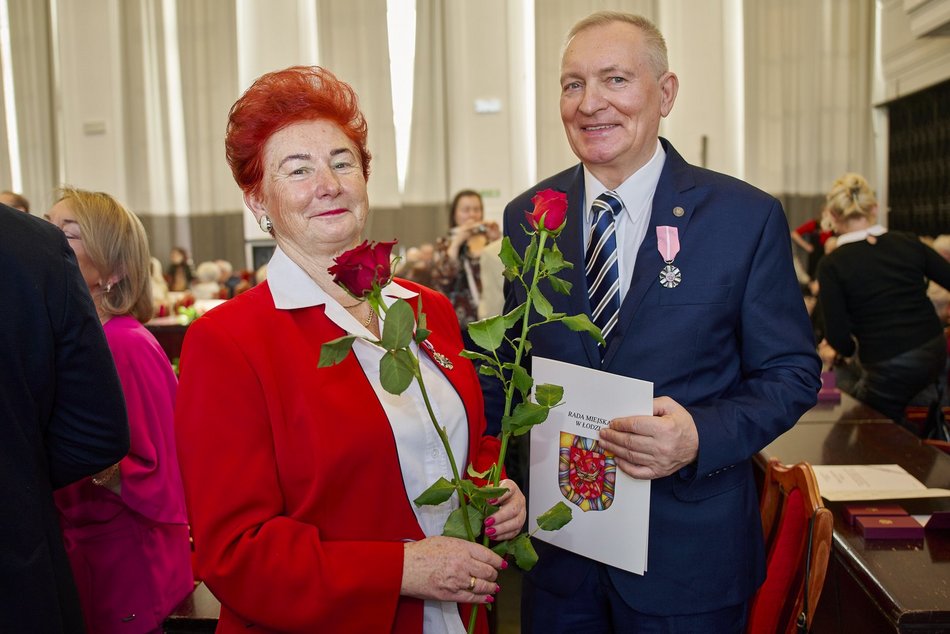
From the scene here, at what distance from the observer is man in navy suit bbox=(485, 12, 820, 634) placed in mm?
1664

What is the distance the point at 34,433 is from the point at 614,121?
1283 millimetres

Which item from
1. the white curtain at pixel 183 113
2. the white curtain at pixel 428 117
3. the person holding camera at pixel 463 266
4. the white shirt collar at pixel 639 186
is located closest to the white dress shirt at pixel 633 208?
the white shirt collar at pixel 639 186

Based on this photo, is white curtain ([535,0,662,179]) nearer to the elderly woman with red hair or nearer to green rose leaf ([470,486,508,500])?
the elderly woman with red hair

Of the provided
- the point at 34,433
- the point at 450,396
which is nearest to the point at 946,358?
the point at 450,396

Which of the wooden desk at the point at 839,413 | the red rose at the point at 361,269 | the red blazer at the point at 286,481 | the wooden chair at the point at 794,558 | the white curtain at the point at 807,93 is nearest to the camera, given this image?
the red rose at the point at 361,269

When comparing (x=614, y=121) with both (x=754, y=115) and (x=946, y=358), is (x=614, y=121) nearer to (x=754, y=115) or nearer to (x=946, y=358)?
(x=946, y=358)

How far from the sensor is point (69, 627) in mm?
1533

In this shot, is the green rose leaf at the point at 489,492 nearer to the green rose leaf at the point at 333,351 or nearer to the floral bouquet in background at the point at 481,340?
the floral bouquet in background at the point at 481,340

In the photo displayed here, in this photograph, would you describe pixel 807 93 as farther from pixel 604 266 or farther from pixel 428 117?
pixel 604 266

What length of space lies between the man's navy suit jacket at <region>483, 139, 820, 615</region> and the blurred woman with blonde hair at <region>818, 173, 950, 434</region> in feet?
9.44

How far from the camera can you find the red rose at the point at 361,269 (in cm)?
109

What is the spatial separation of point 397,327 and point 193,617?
1.38 m

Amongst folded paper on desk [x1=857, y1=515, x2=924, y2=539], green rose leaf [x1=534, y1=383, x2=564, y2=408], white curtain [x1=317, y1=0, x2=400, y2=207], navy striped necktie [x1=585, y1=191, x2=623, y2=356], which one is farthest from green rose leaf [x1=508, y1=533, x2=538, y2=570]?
white curtain [x1=317, y1=0, x2=400, y2=207]

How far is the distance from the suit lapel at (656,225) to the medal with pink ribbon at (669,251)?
0.01 m
